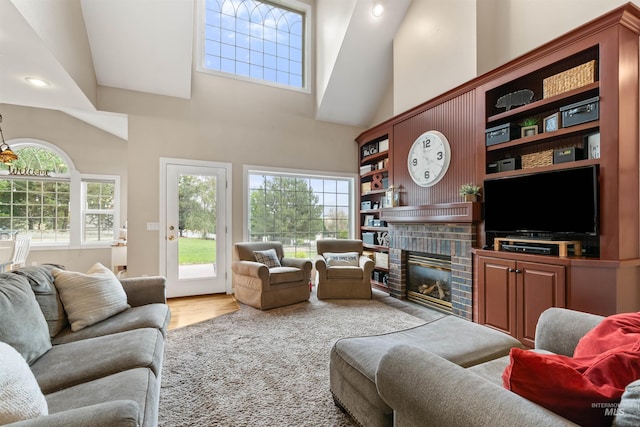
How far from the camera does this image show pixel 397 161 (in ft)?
14.4

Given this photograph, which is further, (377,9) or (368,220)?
(368,220)

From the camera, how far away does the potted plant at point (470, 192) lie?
3170 millimetres

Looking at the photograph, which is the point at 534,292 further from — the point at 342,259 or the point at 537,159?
the point at 342,259

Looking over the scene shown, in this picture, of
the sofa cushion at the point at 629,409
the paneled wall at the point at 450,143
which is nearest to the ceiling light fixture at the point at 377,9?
the paneled wall at the point at 450,143

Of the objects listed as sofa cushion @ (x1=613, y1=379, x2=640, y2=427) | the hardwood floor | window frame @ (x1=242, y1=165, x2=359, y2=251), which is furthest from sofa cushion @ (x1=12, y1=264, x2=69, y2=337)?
window frame @ (x1=242, y1=165, x2=359, y2=251)

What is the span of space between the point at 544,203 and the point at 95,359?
342 centimetres

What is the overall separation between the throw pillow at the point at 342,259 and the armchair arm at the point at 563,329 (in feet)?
9.02

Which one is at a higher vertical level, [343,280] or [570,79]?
[570,79]

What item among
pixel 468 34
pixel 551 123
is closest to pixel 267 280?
pixel 551 123

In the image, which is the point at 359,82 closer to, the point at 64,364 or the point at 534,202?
the point at 534,202

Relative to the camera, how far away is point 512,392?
34.0 inches

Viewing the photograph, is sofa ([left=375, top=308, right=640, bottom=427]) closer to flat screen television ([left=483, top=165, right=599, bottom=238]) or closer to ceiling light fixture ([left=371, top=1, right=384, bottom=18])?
flat screen television ([left=483, top=165, right=599, bottom=238])

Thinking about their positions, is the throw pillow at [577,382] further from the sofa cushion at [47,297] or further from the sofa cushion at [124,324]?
the sofa cushion at [47,297]

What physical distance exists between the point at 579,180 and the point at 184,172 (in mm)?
4560
